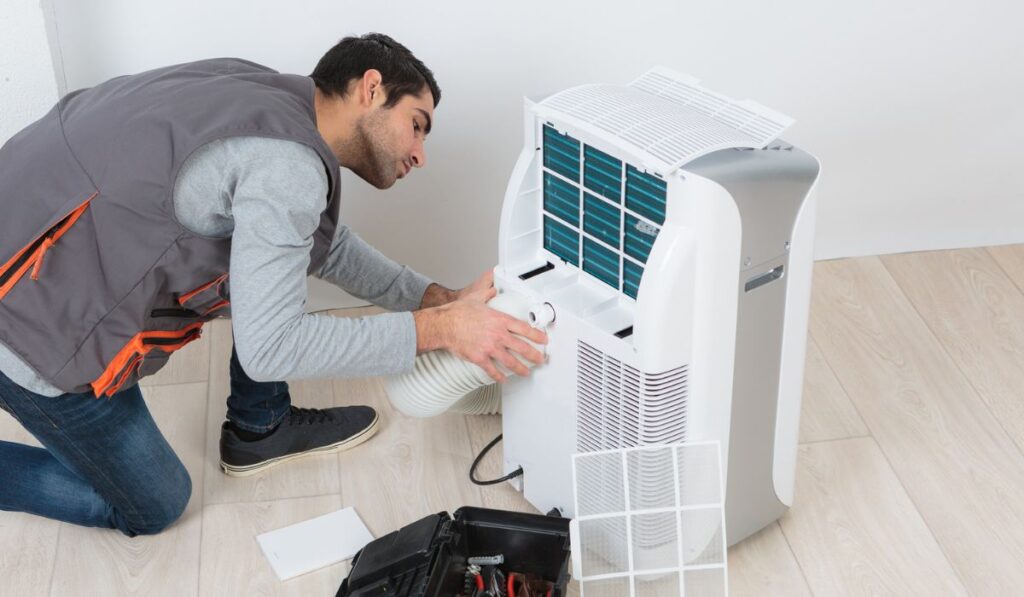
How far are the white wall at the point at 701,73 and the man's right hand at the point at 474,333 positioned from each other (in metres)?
0.72

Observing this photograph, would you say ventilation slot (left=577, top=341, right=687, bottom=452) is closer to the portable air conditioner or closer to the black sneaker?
the portable air conditioner

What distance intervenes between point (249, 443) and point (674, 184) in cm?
92

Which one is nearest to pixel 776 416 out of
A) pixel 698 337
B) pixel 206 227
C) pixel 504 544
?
pixel 698 337

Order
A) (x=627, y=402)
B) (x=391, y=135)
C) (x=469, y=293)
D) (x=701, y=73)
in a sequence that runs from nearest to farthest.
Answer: (x=627, y=402) → (x=391, y=135) → (x=469, y=293) → (x=701, y=73)

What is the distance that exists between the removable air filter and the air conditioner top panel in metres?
0.40

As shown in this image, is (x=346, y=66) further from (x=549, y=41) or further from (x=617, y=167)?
(x=549, y=41)

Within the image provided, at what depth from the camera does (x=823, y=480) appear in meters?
1.95

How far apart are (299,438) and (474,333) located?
1.74ft

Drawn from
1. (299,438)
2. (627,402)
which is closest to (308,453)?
(299,438)

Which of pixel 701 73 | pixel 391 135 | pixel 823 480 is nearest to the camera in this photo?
pixel 391 135

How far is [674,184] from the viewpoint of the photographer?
4.73ft

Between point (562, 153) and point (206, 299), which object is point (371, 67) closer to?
point (562, 153)

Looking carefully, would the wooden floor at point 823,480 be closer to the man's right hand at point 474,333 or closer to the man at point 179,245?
the man at point 179,245

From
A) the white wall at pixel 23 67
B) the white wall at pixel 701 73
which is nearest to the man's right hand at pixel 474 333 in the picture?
the white wall at pixel 701 73
